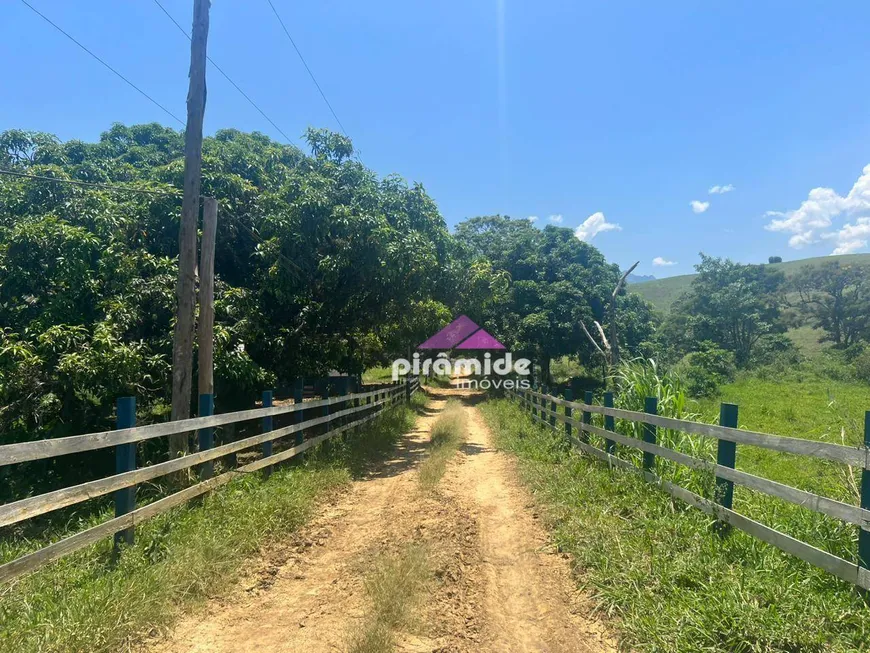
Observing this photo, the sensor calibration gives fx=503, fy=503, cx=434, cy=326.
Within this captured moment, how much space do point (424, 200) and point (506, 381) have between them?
16.2 metres

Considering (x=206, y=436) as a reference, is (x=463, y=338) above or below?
above

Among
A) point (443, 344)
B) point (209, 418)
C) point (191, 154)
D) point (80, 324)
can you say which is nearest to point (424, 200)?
point (191, 154)

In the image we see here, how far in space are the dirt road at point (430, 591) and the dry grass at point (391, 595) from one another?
8 centimetres

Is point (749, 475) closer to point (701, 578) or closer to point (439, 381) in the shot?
point (701, 578)

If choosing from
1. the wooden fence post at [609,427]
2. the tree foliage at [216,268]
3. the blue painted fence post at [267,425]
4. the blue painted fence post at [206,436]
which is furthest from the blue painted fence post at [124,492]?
the wooden fence post at [609,427]

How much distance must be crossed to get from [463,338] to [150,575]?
24.6 metres

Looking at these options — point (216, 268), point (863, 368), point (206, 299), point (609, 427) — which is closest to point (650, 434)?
point (609, 427)

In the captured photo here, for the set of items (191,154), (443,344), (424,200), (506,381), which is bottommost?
(506,381)

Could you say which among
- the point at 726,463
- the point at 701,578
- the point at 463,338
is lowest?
the point at 701,578

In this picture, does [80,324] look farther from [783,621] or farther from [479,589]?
Result: [783,621]

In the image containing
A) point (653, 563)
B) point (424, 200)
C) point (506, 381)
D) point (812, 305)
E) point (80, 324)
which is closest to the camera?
point (653, 563)

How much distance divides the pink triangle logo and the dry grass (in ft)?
72.9

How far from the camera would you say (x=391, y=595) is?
365cm

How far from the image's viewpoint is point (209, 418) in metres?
5.31
